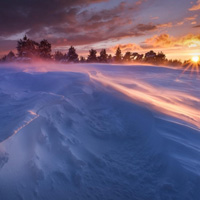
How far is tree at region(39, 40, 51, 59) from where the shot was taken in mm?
30031

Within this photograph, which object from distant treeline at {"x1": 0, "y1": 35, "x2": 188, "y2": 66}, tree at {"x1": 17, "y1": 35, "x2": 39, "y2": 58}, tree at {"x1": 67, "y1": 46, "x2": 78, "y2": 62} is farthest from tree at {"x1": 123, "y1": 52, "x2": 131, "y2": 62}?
tree at {"x1": 17, "y1": 35, "x2": 39, "y2": 58}

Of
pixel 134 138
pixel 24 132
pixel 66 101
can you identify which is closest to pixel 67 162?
pixel 24 132

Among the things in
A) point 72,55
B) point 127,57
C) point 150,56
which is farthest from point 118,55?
point 72,55

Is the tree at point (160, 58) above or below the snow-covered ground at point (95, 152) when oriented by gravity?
above

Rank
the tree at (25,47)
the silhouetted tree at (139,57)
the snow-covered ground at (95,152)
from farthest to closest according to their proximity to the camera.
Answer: the silhouetted tree at (139,57) < the tree at (25,47) < the snow-covered ground at (95,152)

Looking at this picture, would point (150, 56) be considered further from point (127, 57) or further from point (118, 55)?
point (118, 55)

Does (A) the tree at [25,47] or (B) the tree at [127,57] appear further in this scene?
(B) the tree at [127,57]

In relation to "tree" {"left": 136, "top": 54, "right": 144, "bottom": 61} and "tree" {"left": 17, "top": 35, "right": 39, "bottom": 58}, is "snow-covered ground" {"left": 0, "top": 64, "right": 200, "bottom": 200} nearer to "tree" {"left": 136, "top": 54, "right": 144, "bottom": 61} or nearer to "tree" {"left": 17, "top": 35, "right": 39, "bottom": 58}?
"tree" {"left": 17, "top": 35, "right": 39, "bottom": 58}

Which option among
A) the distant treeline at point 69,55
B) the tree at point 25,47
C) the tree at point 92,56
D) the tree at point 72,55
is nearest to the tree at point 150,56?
the distant treeline at point 69,55

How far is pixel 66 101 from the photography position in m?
3.37

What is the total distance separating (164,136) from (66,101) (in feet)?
7.28

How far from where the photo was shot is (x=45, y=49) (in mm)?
30547

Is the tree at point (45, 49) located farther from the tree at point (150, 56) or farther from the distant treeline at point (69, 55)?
the tree at point (150, 56)

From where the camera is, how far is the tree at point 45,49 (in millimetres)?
30031
